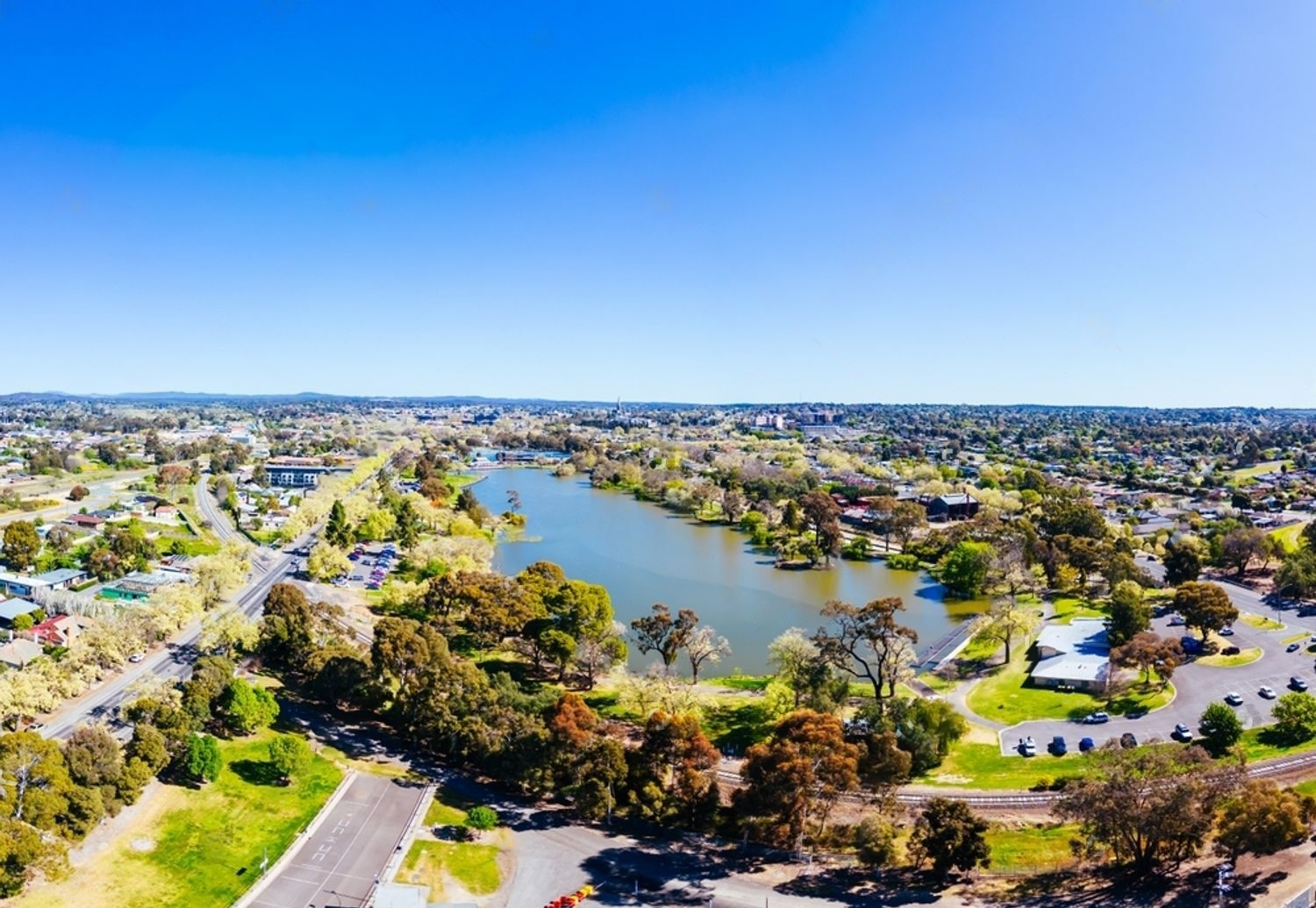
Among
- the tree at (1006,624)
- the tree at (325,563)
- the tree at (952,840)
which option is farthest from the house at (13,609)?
the tree at (1006,624)

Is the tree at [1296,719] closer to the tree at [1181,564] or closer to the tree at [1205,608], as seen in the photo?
the tree at [1205,608]

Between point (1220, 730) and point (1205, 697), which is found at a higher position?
point (1220, 730)

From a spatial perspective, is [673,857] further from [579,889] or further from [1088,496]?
[1088,496]

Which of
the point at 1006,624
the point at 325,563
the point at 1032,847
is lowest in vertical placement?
the point at 1032,847

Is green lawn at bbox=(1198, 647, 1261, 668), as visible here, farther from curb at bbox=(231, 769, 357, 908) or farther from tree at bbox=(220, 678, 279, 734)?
tree at bbox=(220, 678, 279, 734)

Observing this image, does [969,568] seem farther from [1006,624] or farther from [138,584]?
[138,584]

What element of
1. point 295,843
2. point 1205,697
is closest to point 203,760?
point 295,843

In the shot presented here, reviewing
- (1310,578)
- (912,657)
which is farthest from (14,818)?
(1310,578)
